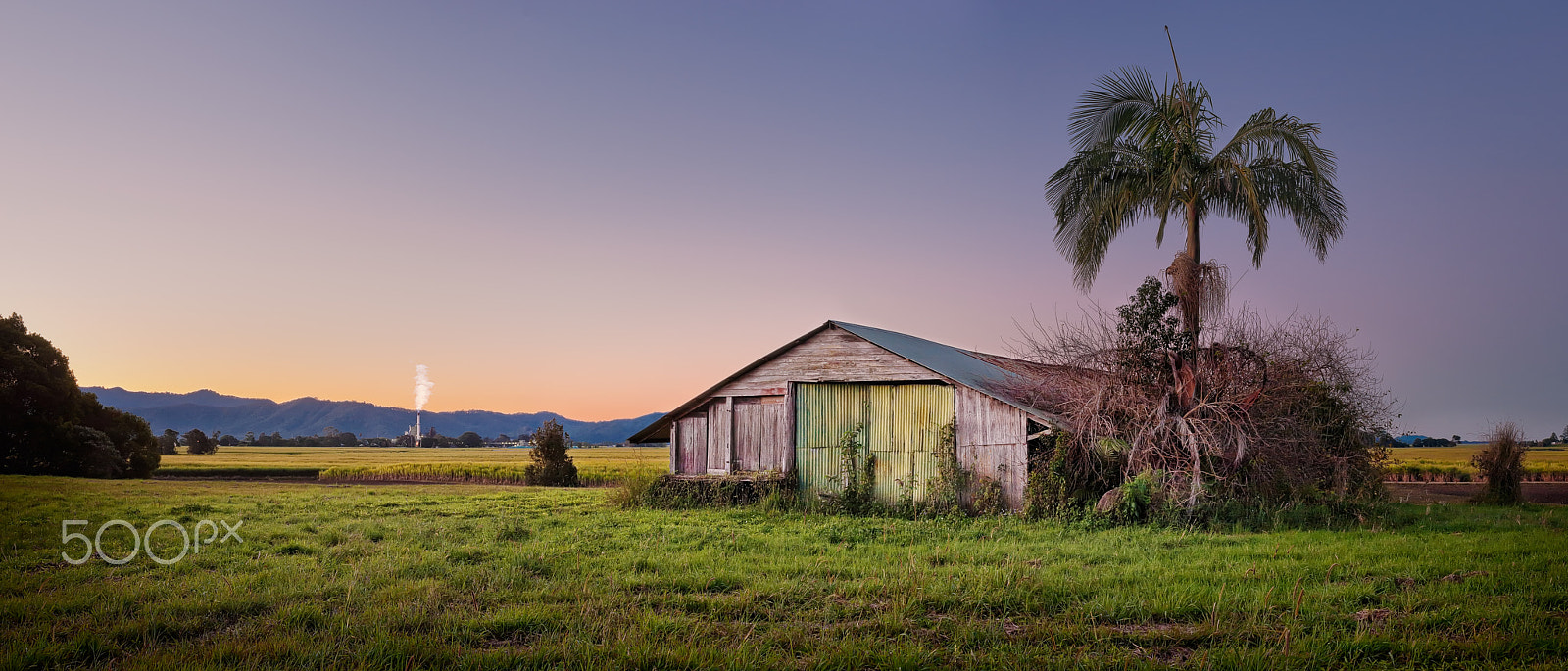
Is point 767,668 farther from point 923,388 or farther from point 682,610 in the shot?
point 923,388

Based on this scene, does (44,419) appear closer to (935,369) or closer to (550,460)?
(550,460)

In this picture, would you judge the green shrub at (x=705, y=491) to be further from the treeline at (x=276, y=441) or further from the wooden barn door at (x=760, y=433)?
the treeline at (x=276, y=441)

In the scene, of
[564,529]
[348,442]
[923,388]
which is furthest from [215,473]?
[348,442]

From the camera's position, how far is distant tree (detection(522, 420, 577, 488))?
3659cm

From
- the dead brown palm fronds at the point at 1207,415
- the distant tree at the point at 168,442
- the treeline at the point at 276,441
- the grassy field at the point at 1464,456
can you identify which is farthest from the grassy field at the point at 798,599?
the distant tree at the point at 168,442

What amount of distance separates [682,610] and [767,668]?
80.5 inches

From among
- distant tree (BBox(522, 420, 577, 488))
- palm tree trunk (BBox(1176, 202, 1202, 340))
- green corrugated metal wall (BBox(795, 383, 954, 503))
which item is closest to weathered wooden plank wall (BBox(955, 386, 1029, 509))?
green corrugated metal wall (BBox(795, 383, 954, 503))

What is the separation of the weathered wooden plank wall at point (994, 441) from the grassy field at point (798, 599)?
350cm

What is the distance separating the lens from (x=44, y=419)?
34.8m

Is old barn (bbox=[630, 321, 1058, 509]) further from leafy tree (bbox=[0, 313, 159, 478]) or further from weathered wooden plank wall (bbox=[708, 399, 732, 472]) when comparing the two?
leafy tree (bbox=[0, 313, 159, 478])

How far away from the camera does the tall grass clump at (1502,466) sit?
Result: 22.3m

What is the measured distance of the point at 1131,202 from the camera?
1809 centimetres

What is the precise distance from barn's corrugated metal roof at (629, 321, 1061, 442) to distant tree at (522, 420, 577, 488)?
15.2m

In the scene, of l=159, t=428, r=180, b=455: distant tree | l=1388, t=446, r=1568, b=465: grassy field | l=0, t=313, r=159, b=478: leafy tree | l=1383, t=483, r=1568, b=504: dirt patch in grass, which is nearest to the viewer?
l=1383, t=483, r=1568, b=504: dirt patch in grass
